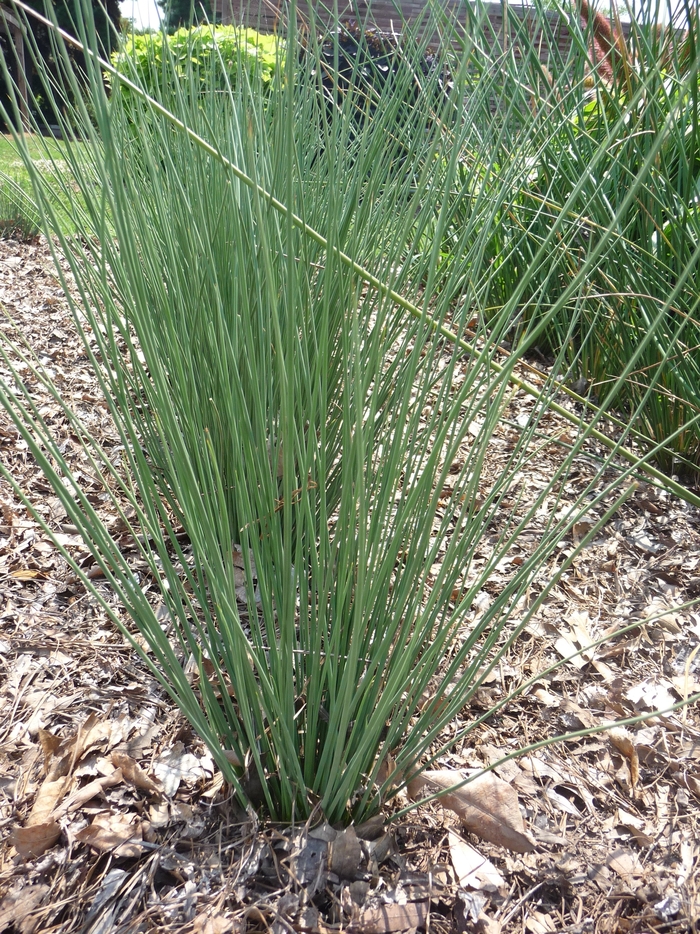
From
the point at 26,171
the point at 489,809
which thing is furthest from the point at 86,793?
the point at 26,171

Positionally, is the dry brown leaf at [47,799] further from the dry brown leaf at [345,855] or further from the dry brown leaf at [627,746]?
the dry brown leaf at [627,746]

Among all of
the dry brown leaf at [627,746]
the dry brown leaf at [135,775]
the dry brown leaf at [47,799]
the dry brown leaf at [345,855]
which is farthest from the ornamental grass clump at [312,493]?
the dry brown leaf at [627,746]

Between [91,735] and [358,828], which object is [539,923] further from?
[91,735]

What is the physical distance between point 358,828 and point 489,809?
0.19m

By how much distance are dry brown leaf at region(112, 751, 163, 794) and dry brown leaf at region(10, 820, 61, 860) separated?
0.11m

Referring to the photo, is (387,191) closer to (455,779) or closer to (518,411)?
(455,779)

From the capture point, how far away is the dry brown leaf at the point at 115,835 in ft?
2.61

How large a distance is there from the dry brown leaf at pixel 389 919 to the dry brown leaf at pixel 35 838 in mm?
381

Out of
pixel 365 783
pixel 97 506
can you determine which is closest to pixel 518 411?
pixel 97 506

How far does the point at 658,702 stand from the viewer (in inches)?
44.9

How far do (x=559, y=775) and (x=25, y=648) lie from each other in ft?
2.98

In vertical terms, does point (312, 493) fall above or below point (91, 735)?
above

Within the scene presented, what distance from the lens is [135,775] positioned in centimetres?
91

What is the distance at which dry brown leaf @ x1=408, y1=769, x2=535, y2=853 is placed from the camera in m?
0.86
